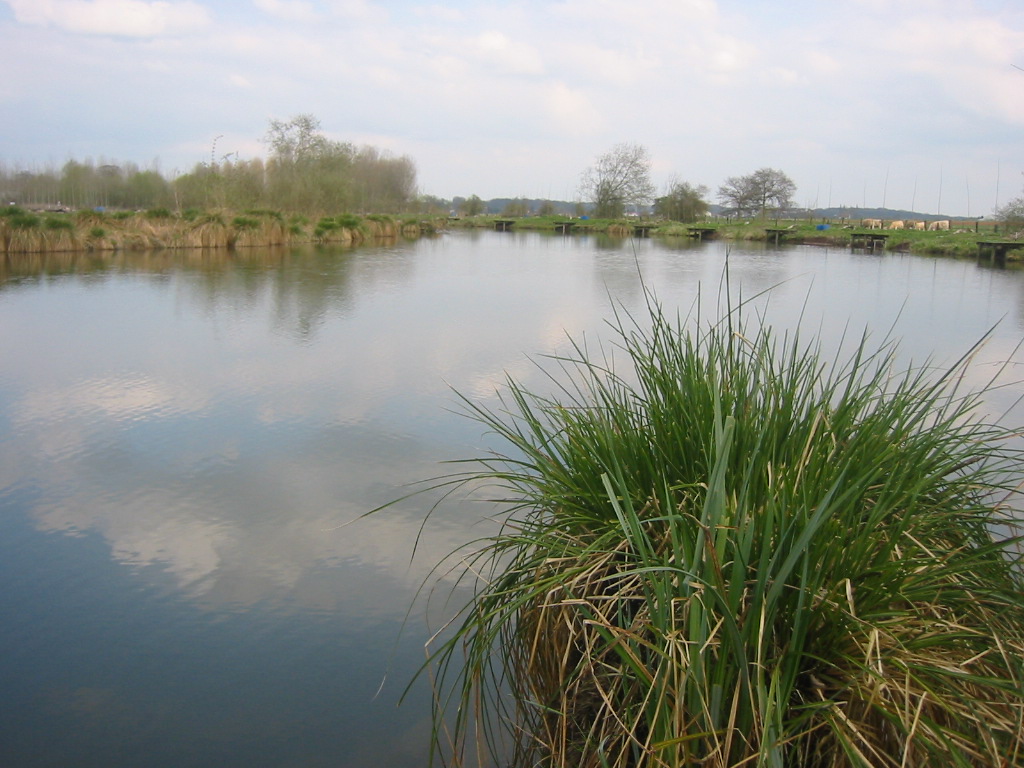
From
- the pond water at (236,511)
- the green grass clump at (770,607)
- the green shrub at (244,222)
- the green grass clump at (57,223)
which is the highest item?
the green shrub at (244,222)

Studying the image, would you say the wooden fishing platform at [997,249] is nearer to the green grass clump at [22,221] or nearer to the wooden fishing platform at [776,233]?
the wooden fishing platform at [776,233]

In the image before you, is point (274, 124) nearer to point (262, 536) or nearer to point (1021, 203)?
point (1021, 203)

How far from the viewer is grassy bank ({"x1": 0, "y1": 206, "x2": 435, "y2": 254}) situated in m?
12.4

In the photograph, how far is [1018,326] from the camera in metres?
6.82

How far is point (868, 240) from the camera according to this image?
23.3 meters

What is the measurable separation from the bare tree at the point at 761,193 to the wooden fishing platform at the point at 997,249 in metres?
27.6

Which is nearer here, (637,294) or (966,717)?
(966,717)

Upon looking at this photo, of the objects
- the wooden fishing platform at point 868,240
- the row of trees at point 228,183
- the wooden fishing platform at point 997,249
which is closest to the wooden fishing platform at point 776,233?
the wooden fishing platform at point 868,240

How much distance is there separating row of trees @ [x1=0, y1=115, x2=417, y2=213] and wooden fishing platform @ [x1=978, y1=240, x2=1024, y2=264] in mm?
16283

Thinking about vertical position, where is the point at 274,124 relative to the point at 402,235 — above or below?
above

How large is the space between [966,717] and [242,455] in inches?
109

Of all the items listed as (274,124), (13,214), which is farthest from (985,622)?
(274,124)

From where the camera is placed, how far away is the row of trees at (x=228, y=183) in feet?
73.9

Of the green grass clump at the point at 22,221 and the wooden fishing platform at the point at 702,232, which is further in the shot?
the wooden fishing platform at the point at 702,232
